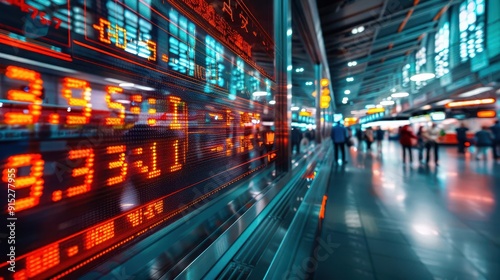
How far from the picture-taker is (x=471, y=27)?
10258 millimetres

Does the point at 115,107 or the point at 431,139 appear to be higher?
the point at 115,107

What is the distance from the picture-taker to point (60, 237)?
0.81 m

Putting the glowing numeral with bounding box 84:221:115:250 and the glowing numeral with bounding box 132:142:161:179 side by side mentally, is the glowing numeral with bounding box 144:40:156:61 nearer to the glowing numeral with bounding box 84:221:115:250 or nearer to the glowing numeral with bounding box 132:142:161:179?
the glowing numeral with bounding box 132:142:161:179

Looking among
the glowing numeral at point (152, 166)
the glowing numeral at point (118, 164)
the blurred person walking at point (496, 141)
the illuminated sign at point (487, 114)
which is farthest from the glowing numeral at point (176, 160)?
the illuminated sign at point (487, 114)

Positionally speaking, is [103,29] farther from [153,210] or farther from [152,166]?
[153,210]

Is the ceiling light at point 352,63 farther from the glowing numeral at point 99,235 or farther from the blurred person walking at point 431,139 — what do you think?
the glowing numeral at point 99,235

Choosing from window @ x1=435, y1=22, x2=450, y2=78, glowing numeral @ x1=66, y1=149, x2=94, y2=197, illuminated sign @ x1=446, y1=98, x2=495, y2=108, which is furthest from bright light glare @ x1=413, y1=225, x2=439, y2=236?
illuminated sign @ x1=446, y1=98, x2=495, y2=108

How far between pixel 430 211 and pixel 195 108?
3461 millimetres

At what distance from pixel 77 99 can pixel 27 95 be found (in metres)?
0.14

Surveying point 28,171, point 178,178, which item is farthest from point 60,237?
point 178,178

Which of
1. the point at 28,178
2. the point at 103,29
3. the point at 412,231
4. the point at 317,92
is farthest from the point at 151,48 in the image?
the point at 317,92

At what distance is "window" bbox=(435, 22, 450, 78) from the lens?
11.9 meters

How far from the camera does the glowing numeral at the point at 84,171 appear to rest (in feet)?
2.76

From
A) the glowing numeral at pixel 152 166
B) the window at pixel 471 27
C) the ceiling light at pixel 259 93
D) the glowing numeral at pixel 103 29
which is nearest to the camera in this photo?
the glowing numeral at pixel 103 29
